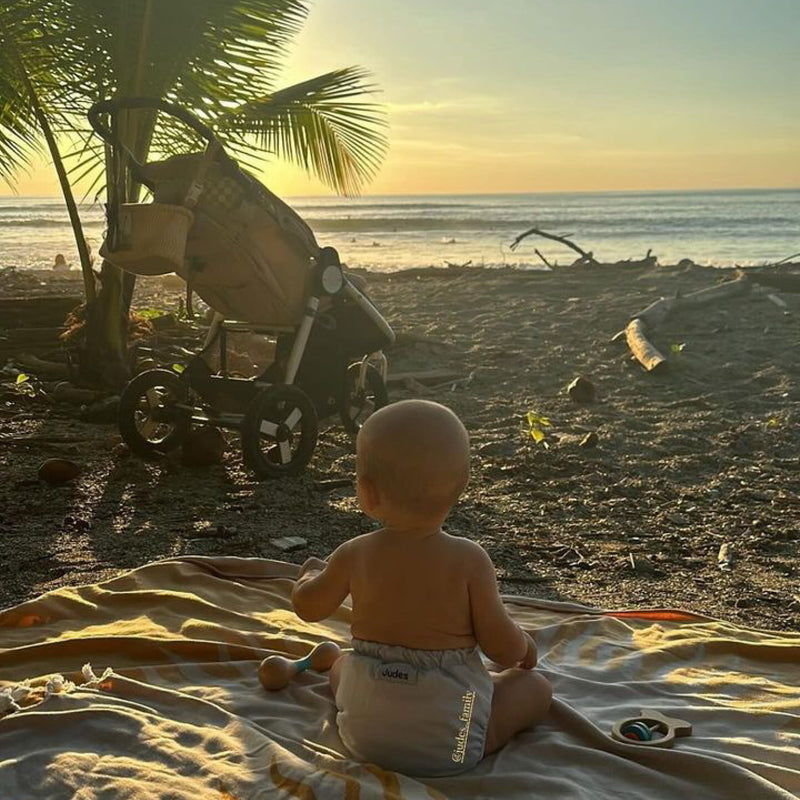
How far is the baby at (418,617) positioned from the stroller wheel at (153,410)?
3602 mm

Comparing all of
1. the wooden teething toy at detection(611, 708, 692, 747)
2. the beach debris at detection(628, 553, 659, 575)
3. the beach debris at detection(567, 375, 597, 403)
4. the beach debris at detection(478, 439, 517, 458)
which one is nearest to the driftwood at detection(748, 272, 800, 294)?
the beach debris at detection(567, 375, 597, 403)

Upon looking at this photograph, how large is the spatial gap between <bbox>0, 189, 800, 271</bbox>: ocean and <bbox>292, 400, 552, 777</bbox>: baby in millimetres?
18030

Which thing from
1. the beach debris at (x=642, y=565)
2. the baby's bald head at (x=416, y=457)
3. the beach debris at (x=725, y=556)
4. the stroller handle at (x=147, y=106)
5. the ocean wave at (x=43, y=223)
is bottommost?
the beach debris at (x=642, y=565)

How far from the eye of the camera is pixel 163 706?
9.24 feet

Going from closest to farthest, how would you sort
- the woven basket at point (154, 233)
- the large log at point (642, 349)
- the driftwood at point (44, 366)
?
the woven basket at point (154, 233), the driftwood at point (44, 366), the large log at point (642, 349)

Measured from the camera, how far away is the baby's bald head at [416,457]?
2.35m

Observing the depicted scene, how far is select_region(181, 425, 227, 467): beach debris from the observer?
5.95m

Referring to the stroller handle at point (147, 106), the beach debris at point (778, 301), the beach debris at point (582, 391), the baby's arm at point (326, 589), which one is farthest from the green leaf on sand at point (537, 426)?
the beach debris at point (778, 301)

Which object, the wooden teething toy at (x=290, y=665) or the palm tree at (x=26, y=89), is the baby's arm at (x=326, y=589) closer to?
the wooden teething toy at (x=290, y=665)

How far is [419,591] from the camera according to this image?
8.03ft

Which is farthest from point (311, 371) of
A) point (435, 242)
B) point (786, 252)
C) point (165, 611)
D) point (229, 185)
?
point (435, 242)

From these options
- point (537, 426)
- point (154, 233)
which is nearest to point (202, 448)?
point (154, 233)

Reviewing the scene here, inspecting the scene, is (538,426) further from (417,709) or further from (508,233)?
(508,233)

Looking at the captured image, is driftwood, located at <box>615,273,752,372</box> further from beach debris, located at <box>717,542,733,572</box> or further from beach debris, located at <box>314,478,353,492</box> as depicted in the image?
beach debris, located at <box>717,542,733,572</box>
